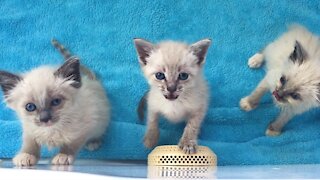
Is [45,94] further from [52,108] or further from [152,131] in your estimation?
[152,131]

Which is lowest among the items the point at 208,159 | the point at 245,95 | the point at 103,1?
the point at 208,159

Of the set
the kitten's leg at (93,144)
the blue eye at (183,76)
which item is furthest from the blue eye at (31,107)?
the blue eye at (183,76)

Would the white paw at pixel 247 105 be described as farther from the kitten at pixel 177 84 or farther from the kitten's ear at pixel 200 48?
the kitten's ear at pixel 200 48

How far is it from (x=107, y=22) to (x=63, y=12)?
194 millimetres

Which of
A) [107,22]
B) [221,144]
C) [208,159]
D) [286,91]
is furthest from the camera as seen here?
[107,22]

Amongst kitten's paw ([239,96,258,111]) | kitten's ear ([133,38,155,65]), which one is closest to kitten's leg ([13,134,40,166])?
kitten's ear ([133,38,155,65])

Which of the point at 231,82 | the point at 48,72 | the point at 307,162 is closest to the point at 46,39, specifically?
the point at 48,72

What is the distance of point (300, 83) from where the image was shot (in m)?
1.91

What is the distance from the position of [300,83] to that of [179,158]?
1.85ft

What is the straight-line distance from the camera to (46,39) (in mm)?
2150

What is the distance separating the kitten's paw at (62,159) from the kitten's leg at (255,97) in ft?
2.41

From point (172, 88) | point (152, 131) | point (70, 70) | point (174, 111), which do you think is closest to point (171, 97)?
point (172, 88)

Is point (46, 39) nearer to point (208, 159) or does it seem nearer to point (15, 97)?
point (15, 97)

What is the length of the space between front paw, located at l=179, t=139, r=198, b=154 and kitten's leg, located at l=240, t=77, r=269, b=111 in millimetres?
379
